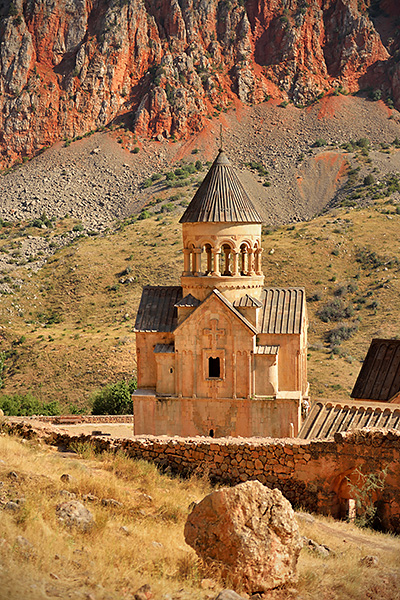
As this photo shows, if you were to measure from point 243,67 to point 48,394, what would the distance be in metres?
67.5

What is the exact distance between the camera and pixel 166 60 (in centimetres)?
9162

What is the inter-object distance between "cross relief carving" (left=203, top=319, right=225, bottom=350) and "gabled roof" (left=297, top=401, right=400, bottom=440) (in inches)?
232

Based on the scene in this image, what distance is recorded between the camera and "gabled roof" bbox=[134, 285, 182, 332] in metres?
23.2

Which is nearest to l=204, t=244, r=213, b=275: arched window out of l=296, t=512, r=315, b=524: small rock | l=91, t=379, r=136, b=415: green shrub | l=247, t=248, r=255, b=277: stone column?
l=247, t=248, r=255, b=277: stone column

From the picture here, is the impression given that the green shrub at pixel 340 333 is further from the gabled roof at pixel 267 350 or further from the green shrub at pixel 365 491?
the green shrub at pixel 365 491

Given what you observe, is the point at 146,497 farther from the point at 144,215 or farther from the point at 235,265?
the point at 144,215

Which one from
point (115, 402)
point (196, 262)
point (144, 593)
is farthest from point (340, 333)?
point (144, 593)

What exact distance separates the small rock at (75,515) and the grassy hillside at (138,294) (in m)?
28.0

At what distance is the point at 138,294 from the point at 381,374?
31.6 meters

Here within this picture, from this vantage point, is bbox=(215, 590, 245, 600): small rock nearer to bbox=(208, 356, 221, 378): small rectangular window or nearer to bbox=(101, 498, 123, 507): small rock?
bbox=(101, 498, 123, 507): small rock

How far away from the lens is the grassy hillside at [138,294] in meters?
40.6

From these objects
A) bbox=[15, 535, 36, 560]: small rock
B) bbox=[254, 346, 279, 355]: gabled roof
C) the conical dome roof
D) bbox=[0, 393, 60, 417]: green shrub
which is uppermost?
the conical dome roof

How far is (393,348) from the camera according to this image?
2122 centimetres

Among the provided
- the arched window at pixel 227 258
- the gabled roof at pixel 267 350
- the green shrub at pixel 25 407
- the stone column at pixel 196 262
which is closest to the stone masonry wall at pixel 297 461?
the gabled roof at pixel 267 350
